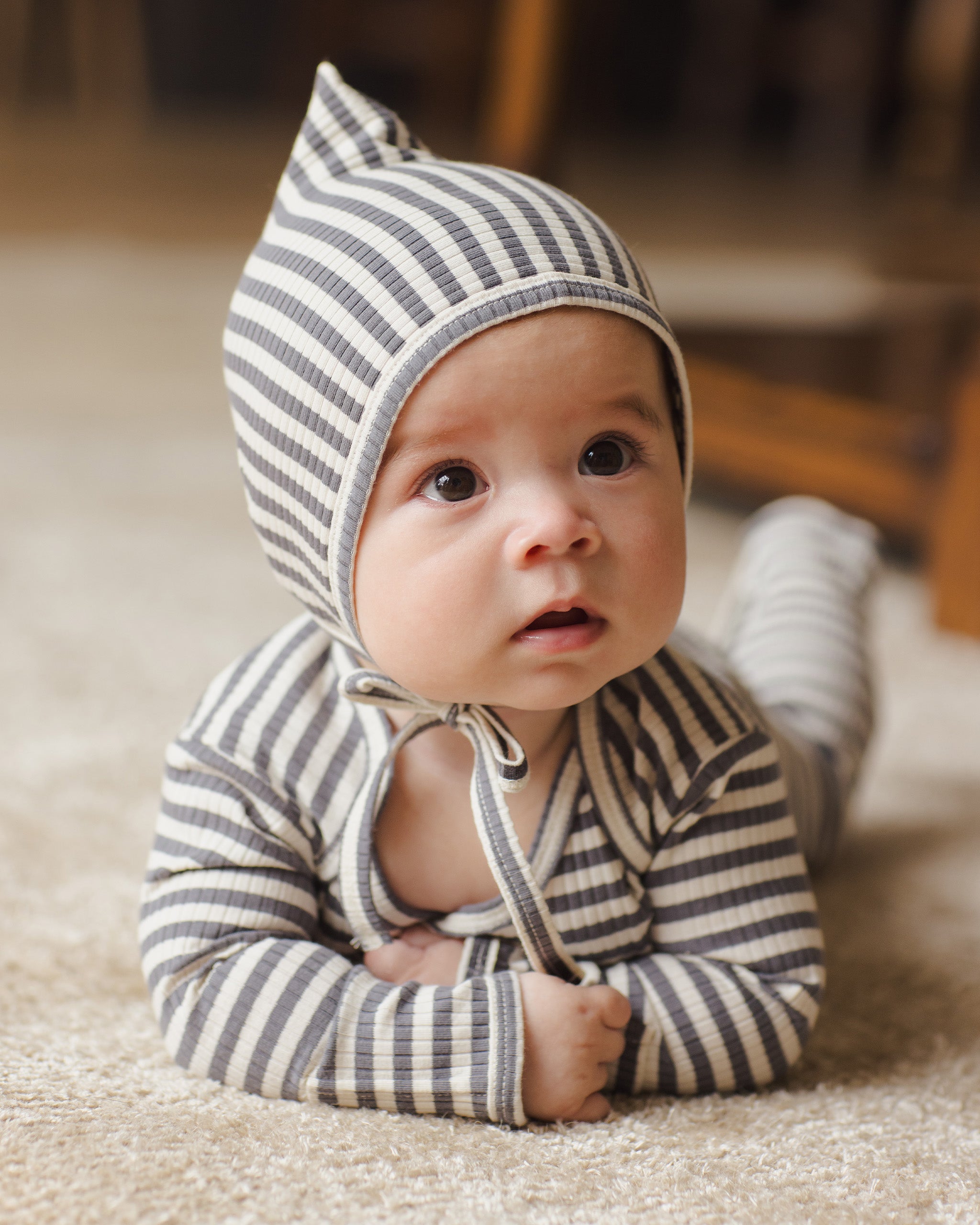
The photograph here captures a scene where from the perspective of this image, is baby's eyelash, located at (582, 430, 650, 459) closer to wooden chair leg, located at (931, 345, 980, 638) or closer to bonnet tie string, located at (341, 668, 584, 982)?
bonnet tie string, located at (341, 668, 584, 982)

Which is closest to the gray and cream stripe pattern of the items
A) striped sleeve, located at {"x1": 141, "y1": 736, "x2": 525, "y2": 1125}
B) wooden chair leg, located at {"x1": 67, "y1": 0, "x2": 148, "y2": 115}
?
striped sleeve, located at {"x1": 141, "y1": 736, "x2": 525, "y2": 1125}

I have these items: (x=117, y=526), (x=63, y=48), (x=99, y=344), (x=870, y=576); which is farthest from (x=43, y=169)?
(x=870, y=576)

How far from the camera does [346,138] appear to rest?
625mm

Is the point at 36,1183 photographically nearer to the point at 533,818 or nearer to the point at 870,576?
the point at 533,818

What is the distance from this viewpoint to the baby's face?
1.69ft

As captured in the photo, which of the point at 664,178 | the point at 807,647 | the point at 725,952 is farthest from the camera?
the point at 664,178

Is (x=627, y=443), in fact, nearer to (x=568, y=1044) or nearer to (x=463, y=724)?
(x=463, y=724)

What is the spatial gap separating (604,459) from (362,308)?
111 millimetres

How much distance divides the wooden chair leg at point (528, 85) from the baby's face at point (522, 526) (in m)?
1.37

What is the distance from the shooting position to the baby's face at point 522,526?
1.69 ft

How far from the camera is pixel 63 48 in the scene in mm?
4684

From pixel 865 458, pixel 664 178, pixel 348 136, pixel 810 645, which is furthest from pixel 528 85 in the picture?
pixel 664 178

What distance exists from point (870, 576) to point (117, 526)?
756mm

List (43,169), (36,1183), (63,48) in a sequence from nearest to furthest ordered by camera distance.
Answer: (36,1183), (43,169), (63,48)
